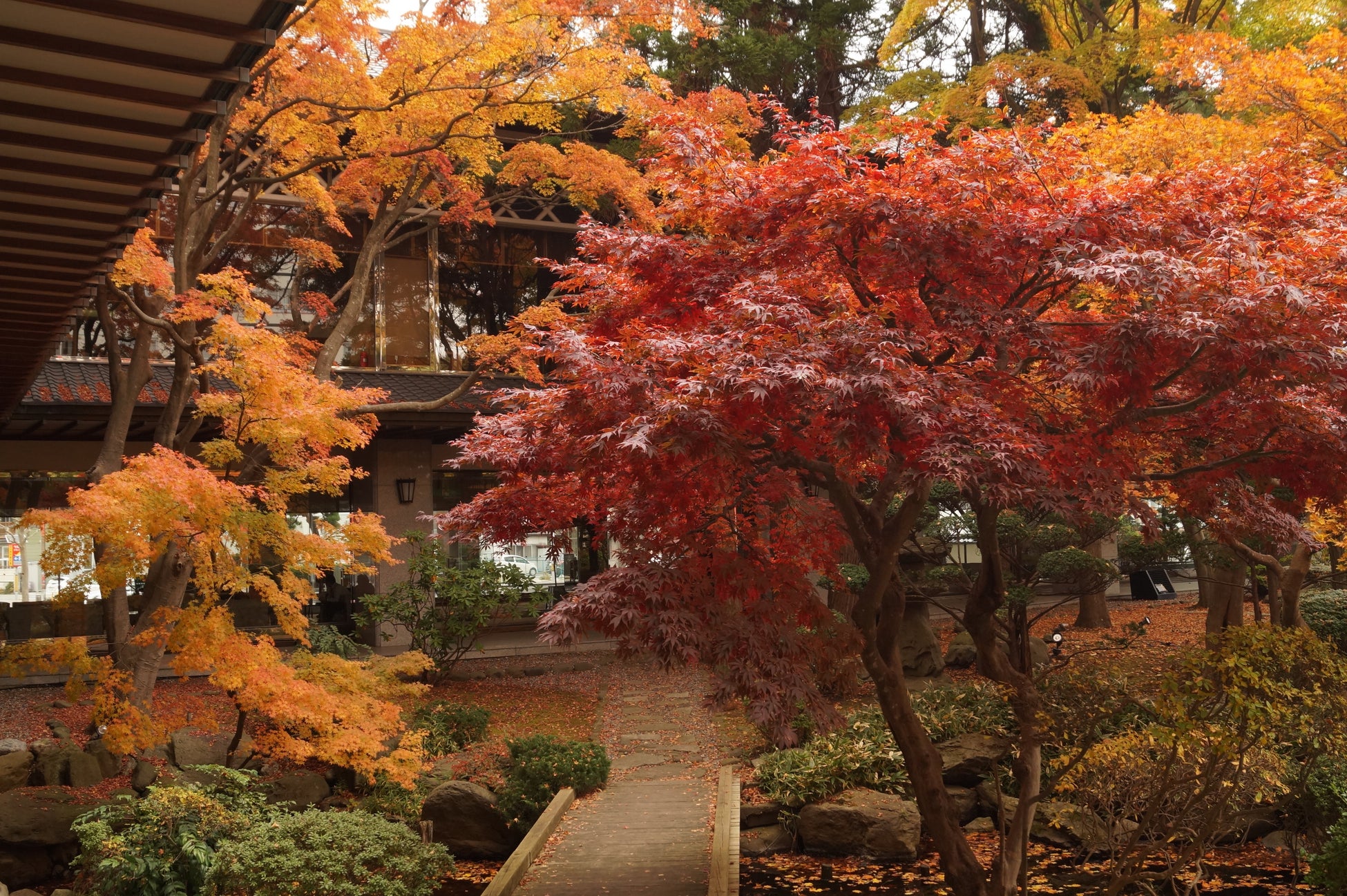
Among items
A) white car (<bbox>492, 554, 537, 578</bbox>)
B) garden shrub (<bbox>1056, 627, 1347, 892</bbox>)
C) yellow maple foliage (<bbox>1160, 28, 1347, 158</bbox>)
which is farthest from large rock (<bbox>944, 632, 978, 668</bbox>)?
yellow maple foliage (<bbox>1160, 28, 1347, 158</bbox>)

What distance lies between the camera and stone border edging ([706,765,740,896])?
23.1 ft

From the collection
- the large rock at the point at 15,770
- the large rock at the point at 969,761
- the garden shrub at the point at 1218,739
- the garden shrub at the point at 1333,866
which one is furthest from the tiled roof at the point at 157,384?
the garden shrub at the point at 1333,866

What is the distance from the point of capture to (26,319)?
728 centimetres

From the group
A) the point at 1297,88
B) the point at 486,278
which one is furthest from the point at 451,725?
the point at 1297,88

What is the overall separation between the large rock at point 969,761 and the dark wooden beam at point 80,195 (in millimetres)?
8041

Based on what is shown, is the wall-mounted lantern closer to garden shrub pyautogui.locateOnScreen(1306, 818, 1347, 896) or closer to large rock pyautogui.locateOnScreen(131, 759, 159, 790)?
large rock pyautogui.locateOnScreen(131, 759, 159, 790)

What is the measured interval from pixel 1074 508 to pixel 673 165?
3290mm

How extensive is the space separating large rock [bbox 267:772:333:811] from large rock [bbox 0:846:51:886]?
1741 mm

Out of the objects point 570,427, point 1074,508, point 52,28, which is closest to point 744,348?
point 570,427

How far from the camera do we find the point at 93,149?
4449 millimetres

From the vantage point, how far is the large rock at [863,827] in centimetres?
893

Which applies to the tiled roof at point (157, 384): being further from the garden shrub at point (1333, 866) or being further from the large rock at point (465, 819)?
the garden shrub at point (1333, 866)

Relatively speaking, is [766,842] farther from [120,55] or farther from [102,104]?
[120,55]

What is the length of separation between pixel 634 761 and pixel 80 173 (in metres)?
8.43
